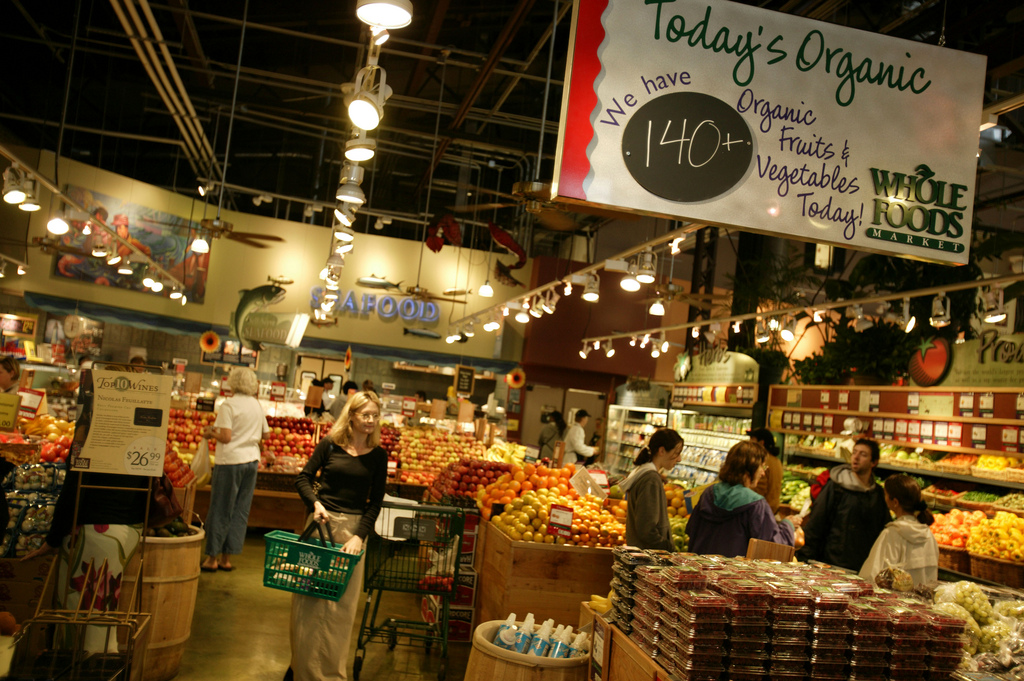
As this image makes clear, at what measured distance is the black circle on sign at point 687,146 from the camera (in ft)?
7.82

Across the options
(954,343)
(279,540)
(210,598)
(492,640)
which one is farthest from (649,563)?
(954,343)

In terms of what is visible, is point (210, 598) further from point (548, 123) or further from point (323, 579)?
point (548, 123)

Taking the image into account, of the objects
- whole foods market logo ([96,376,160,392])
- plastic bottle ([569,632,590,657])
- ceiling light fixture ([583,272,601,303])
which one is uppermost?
ceiling light fixture ([583,272,601,303])

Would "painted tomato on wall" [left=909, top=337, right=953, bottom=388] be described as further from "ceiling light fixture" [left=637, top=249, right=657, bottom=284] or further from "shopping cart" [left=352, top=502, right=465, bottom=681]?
"shopping cart" [left=352, top=502, right=465, bottom=681]

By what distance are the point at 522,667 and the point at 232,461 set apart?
4.14 m

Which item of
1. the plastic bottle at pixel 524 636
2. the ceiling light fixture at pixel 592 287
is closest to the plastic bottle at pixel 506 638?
the plastic bottle at pixel 524 636

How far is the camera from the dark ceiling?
8.13 metres

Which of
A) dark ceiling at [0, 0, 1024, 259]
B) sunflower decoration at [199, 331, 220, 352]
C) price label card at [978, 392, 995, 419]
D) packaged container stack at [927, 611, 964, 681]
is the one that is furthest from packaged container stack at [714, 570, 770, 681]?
sunflower decoration at [199, 331, 220, 352]

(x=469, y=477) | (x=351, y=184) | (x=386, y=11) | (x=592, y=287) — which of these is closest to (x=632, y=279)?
(x=592, y=287)

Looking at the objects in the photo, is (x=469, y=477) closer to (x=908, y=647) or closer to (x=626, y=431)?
(x=908, y=647)

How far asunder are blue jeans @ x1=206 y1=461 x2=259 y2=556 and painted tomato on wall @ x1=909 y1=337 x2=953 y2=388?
22.9 feet

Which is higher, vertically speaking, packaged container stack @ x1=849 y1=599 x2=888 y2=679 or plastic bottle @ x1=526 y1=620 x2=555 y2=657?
packaged container stack @ x1=849 y1=599 x2=888 y2=679

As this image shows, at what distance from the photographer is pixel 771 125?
2508mm

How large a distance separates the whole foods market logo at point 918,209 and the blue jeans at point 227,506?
571cm
